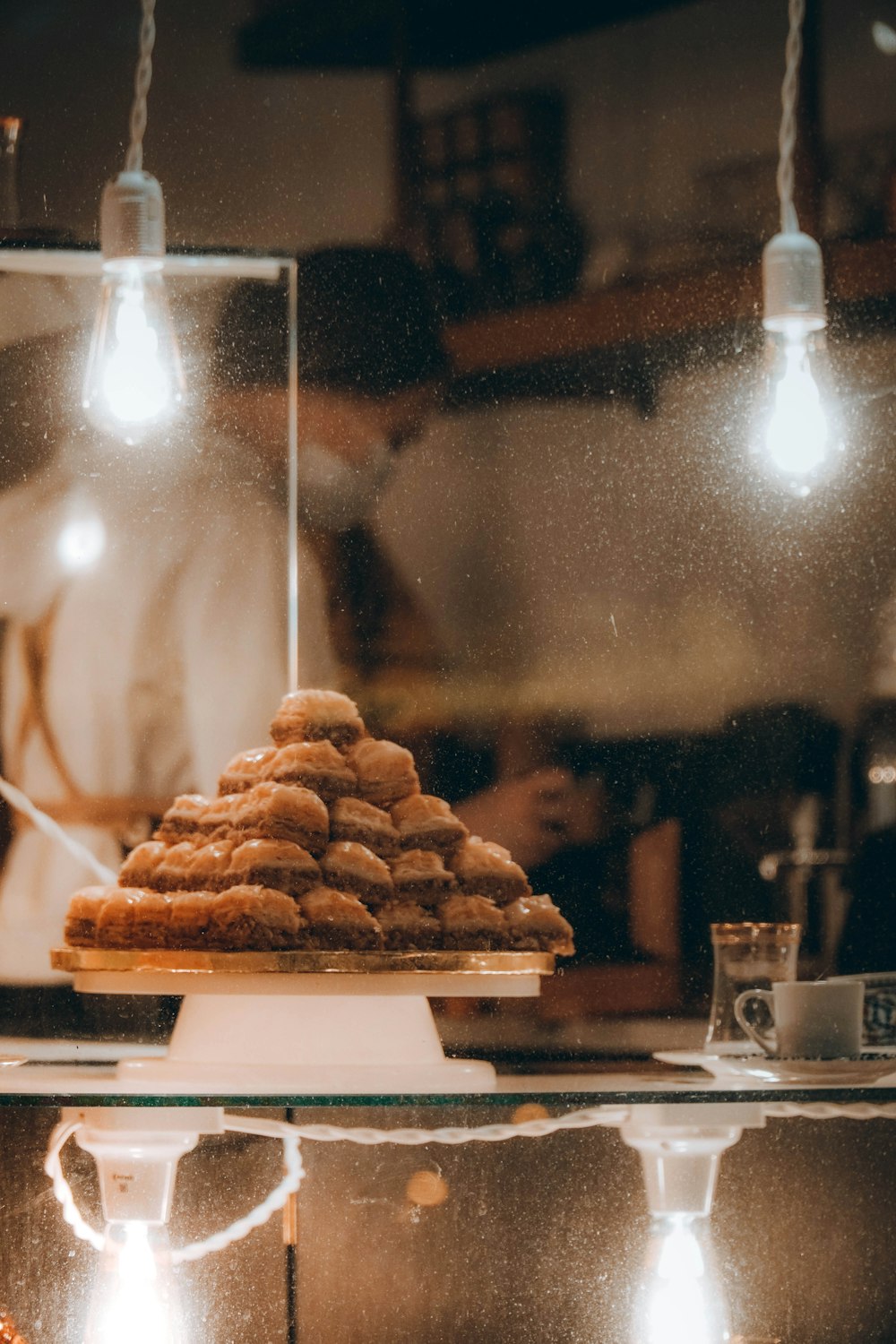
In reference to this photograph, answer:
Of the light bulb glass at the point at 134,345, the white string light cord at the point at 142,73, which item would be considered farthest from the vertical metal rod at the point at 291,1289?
the white string light cord at the point at 142,73

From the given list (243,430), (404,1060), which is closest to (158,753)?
(243,430)

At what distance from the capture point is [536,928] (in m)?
1.47

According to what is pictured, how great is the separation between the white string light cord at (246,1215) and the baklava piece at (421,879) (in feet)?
1.35

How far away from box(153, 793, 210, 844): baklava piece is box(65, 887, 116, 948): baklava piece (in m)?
0.09

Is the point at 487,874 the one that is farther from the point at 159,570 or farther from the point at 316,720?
the point at 159,570

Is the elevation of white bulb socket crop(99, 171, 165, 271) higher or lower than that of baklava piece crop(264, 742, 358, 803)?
higher

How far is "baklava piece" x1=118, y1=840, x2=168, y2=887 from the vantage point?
4.87 ft

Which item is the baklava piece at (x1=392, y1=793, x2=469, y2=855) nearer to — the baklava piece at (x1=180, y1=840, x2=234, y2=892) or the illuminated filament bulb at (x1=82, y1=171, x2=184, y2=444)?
the baklava piece at (x1=180, y1=840, x2=234, y2=892)

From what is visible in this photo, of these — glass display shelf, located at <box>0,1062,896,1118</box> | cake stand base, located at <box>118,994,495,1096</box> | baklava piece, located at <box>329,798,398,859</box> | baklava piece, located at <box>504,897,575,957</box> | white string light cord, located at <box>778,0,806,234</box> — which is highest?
white string light cord, located at <box>778,0,806,234</box>

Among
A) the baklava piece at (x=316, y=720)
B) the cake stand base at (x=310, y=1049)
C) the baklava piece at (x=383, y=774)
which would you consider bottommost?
the cake stand base at (x=310, y=1049)

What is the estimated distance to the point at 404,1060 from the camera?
56.5 inches

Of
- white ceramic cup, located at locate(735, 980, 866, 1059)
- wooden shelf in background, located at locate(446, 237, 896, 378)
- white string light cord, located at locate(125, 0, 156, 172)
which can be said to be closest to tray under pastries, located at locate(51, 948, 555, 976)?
white ceramic cup, located at locate(735, 980, 866, 1059)

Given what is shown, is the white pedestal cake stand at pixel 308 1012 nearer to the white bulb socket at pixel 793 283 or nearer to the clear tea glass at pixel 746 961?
the clear tea glass at pixel 746 961

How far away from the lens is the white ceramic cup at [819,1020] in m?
1.51
